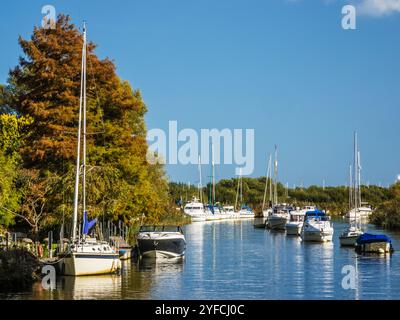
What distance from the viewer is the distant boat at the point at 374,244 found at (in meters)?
58.8

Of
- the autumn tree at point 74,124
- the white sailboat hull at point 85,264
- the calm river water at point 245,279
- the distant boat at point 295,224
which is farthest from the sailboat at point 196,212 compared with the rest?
the white sailboat hull at point 85,264

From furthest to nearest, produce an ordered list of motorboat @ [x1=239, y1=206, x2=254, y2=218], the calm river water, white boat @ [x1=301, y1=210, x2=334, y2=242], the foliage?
motorboat @ [x1=239, y1=206, x2=254, y2=218] < the foliage < white boat @ [x1=301, y1=210, x2=334, y2=242] < the calm river water

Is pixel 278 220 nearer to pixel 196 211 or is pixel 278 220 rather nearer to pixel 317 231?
pixel 317 231

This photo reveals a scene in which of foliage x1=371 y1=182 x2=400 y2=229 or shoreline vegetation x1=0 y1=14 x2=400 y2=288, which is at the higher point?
shoreline vegetation x1=0 y1=14 x2=400 y2=288

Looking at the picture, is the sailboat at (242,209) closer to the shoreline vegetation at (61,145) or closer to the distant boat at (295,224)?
the distant boat at (295,224)

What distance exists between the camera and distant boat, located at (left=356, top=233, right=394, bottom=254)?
5884cm

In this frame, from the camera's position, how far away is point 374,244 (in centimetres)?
5925

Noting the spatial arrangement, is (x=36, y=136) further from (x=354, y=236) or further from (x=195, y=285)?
(x=354, y=236)

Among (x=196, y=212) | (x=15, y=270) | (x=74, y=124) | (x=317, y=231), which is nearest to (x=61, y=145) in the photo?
(x=74, y=124)

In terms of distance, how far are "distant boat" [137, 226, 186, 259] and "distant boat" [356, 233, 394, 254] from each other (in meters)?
14.8

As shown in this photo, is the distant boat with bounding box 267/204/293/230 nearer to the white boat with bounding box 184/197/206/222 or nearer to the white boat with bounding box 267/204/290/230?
the white boat with bounding box 267/204/290/230

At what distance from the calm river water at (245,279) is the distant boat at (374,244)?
1.44 meters

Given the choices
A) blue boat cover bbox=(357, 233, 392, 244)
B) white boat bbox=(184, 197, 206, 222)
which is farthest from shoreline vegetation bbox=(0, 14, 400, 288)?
white boat bbox=(184, 197, 206, 222)
